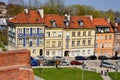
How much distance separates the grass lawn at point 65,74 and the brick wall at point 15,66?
82.3 ft

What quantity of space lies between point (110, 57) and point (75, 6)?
5391 centimetres

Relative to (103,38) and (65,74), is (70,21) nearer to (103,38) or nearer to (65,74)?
(103,38)

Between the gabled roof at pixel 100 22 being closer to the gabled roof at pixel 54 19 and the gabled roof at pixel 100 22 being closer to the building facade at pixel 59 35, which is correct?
the building facade at pixel 59 35

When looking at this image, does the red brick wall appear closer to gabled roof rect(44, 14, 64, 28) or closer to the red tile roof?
gabled roof rect(44, 14, 64, 28)

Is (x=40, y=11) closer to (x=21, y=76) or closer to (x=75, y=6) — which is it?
(x=21, y=76)

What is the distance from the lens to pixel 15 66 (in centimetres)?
1195

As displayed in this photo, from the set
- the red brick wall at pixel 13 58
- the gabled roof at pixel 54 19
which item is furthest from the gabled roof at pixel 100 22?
the red brick wall at pixel 13 58

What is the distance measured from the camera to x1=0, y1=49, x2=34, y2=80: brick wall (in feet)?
36.6

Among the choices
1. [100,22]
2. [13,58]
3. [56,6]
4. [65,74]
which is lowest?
[65,74]

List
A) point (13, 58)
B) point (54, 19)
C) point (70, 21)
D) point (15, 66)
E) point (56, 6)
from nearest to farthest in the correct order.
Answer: point (15, 66)
point (13, 58)
point (54, 19)
point (70, 21)
point (56, 6)

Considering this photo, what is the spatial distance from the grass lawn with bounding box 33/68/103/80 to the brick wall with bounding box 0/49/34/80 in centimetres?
2509

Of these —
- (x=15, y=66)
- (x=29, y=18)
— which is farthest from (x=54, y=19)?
(x=15, y=66)

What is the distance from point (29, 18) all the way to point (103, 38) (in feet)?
64.7

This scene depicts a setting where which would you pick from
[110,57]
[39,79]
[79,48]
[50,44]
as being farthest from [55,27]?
[39,79]
